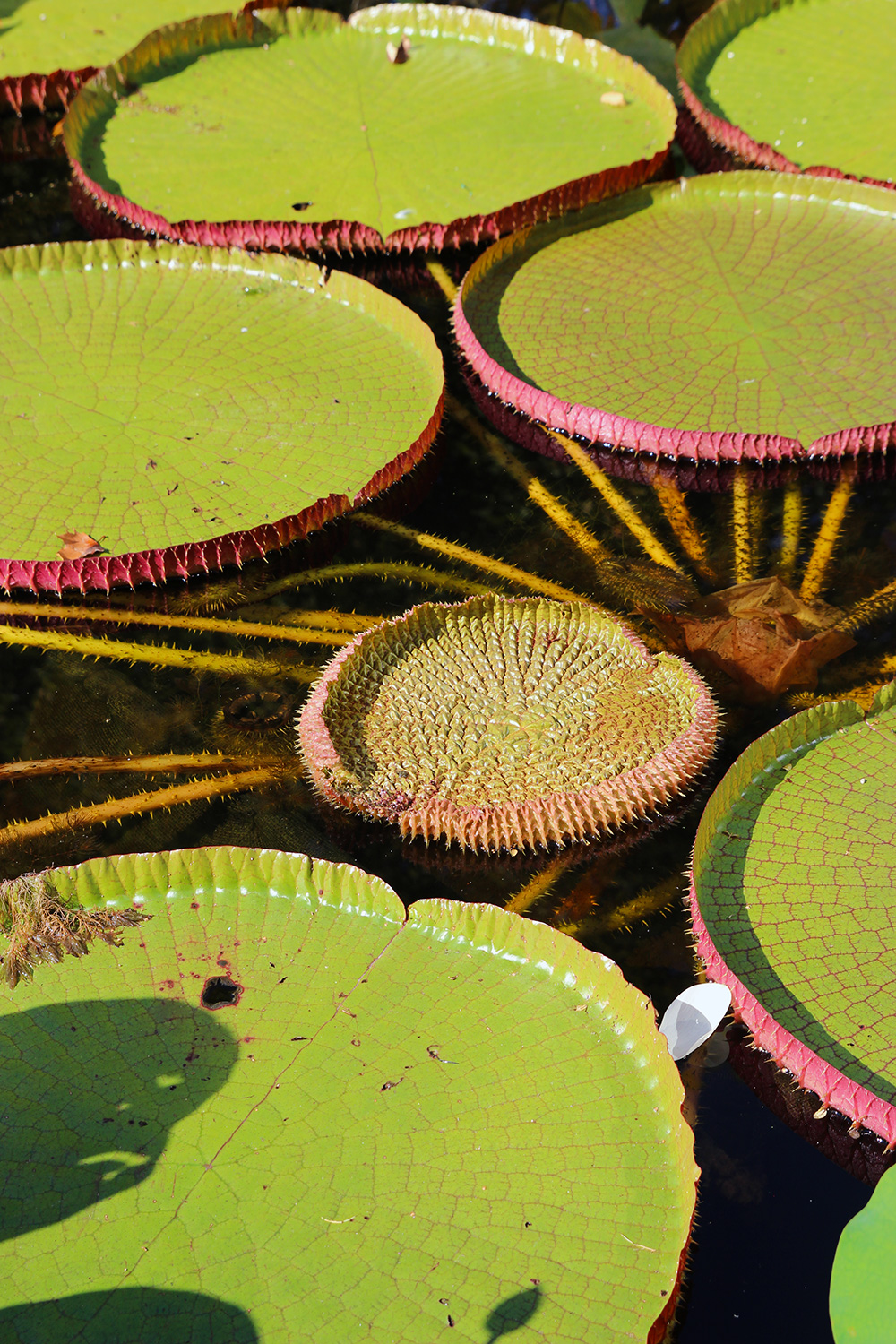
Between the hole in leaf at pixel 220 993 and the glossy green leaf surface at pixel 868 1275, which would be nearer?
the glossy green leaf surface at pixel 868 1275

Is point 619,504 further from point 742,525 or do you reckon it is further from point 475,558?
point 475,558

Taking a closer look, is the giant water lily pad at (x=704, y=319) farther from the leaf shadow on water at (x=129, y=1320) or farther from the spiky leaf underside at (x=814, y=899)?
the leaf shadow on water at (x=129, y=1320)

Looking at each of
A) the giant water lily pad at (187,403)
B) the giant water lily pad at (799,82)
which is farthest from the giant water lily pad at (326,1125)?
the giant water lily pad at (799,82)

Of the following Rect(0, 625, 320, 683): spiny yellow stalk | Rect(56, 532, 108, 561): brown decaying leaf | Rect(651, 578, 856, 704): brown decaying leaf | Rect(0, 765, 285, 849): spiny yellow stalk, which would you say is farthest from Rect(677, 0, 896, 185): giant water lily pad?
Rect(0, 765, 285, 849): spiny yellow stalk

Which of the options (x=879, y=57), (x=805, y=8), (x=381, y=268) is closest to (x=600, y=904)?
(x=381, y=268)

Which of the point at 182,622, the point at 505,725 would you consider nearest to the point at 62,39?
the point at 182,622

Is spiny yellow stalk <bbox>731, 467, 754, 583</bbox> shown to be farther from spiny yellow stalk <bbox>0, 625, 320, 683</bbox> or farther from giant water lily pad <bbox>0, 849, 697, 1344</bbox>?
giant water lily pad <bbox>0, 849, 697, 1344</bbox>
